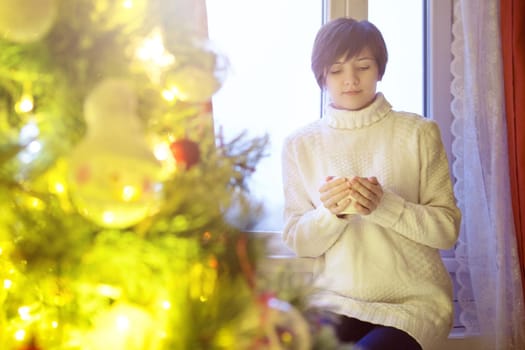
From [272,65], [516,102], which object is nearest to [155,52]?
[272,65]

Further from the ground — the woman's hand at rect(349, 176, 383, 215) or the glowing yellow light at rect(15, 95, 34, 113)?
the glowing yellow light at rect(15, 95, 34, 113)

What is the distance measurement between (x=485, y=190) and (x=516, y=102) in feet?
0.98

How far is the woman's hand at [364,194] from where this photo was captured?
1347mm

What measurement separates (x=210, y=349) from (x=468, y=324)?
1.56 metres

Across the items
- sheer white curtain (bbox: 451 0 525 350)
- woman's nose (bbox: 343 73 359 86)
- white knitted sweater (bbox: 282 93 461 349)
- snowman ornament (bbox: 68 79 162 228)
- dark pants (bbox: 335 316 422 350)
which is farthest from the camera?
sheer white curtain (bbox: 451 0 525 350)

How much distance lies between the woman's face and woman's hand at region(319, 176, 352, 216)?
0.89ft

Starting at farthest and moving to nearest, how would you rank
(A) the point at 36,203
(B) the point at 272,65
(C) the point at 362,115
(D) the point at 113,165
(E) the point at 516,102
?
(B) the point at 272,65 → (E) the point at 516,102 → (C) the point at 362,115 → (A) the point at 36,203 → (D) the point at 113,165

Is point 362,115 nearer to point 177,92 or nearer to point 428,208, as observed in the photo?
point 428,208

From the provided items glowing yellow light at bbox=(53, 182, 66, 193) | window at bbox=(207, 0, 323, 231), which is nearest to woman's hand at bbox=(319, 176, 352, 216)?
window at bbox=(207, 0, 323, 231)

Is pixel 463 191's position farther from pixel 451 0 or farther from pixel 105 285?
pixel 105 285

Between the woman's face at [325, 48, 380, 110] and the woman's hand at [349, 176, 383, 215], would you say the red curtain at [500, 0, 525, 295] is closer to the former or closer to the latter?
the woman's face at [325, 48, 380, 110]

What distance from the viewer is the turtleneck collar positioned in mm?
1552

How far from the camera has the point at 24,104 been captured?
25.9 inches

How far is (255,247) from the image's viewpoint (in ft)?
2.23
